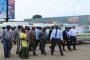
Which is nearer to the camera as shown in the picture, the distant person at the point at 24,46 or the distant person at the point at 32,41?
the distant person at the point at 24,46

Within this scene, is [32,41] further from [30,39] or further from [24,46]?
[24,46]

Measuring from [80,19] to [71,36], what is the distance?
5468 cm

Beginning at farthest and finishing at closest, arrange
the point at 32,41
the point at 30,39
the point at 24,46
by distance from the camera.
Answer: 1. the point at 32,41
2. the point at 30,39
3. the point at 24,46

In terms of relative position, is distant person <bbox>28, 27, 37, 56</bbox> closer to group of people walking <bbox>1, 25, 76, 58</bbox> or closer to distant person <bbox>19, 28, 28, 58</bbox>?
group of people walking <bbox>1, 25, 76, 58</bbox>

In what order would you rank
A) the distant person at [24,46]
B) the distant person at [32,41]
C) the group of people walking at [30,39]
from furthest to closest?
the distant person at [32,41] < the group of people walking at [30,39] < the distant person at [24,46]

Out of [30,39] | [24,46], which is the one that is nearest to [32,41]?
[30,39]

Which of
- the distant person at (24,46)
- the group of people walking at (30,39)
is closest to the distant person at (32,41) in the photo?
the group of people walking at (30,39)

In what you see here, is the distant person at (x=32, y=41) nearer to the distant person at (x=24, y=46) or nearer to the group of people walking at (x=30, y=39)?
the group of people walking at (x=30, y=39)

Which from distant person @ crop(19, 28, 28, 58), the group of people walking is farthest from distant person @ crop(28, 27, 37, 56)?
distant person @ crop(19, 28, 28, 58)

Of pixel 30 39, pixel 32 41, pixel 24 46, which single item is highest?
pixel 30 39

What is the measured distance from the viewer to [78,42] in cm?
3394

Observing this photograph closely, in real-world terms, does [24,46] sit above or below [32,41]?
below

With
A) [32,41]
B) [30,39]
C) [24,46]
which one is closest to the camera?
[24,46]

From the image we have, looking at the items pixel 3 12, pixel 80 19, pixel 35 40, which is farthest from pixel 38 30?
pixel 80 19
